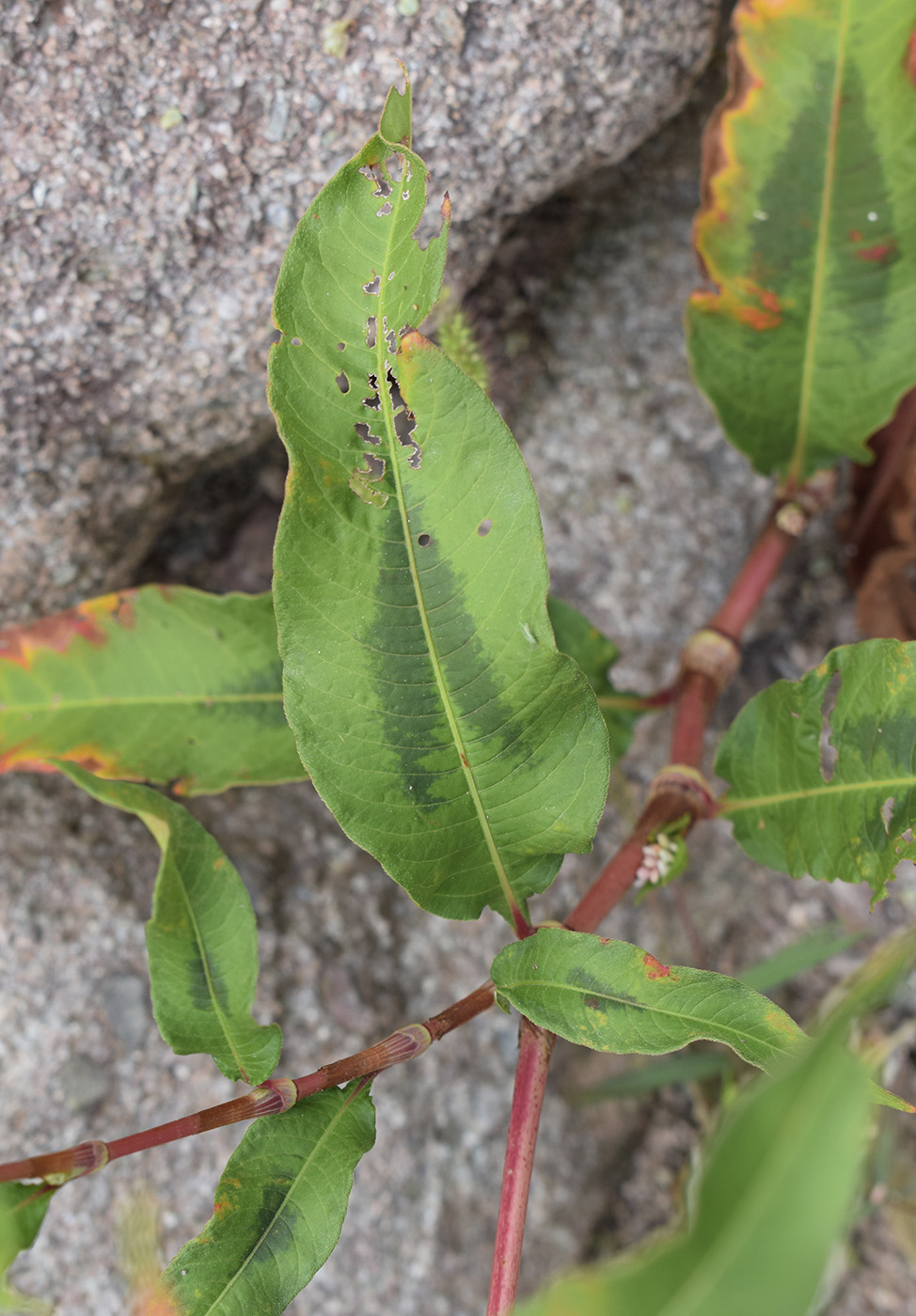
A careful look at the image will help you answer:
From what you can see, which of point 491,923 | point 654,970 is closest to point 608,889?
point 654,970

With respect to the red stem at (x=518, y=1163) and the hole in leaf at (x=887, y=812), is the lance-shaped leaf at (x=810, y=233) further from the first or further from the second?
the red stem at (x=518, y=1163)

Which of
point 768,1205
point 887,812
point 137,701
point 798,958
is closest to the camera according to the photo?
point 768,1205

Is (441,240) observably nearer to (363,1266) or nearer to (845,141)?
(845,141)

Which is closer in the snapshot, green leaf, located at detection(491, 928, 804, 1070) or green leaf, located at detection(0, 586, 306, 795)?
green leaf, located at detection(491, 928, 804, 1070)

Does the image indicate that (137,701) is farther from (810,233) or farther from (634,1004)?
(810,233)

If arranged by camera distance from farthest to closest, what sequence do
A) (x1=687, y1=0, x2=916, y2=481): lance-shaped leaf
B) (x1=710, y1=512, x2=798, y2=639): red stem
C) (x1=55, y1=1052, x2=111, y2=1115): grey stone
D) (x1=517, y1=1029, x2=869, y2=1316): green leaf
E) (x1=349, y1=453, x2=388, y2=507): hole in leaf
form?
(x1=710, y1=512, x2=798, y2=639): red stem → (x1=55, y1=1052, x2=111, y2=1115): grey stone → (x1=687, y1=0, x2=916, y2=481): lance-shaped leaf → (x1=349, y1=453, x2=388, y2=507): hole in leaf → (x1=517, y1=1029, x2=869, y2=1316): green leaf

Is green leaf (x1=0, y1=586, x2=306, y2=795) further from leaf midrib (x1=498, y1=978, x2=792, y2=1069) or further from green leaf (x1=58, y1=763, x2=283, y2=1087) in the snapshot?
leaf midrib (x1=498, y1=978, x2=792, y2=1069)

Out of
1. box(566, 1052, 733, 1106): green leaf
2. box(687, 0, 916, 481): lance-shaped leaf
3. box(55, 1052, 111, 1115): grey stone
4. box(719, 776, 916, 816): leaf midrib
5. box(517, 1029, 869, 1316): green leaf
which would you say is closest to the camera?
box(517, 1029, 869, 1316): green leaf

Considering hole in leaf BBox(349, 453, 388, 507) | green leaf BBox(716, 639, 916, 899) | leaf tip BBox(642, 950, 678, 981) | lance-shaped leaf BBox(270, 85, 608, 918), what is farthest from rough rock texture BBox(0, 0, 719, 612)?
leaf tip BBox(642, 950, 678, 981)

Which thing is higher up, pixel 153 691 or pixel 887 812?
pixel 153 691
